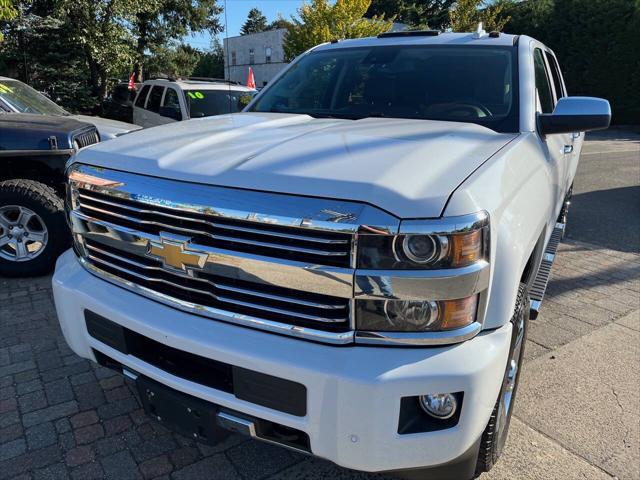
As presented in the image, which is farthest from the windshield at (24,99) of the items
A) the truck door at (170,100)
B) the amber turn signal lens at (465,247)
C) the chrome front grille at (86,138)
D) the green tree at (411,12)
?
the green tree at (411,12)

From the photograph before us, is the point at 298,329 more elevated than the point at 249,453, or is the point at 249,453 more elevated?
the point at 298,329

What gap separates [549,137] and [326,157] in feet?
5.75

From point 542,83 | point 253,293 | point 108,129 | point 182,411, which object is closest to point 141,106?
point 108,129

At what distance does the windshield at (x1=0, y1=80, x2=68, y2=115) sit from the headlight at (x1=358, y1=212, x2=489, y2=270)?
5.62m

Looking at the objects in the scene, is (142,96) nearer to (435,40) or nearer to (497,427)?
(435,40)

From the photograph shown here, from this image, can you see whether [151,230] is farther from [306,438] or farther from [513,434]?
[513,434]

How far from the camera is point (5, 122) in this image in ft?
15.5

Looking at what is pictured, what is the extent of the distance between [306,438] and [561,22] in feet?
99.2

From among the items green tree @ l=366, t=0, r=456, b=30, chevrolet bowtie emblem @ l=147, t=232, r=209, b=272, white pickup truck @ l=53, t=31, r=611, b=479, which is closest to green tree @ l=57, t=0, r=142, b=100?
white pickup truck @ l=53, t=31, r=611, b=479

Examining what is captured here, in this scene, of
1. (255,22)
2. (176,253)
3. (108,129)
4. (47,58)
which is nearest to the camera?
(176,253)

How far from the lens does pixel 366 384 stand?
1593 mm

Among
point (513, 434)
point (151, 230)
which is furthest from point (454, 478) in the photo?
point (151, 230)

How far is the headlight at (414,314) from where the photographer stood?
1666 mm

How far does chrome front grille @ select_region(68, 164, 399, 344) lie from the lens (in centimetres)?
166
